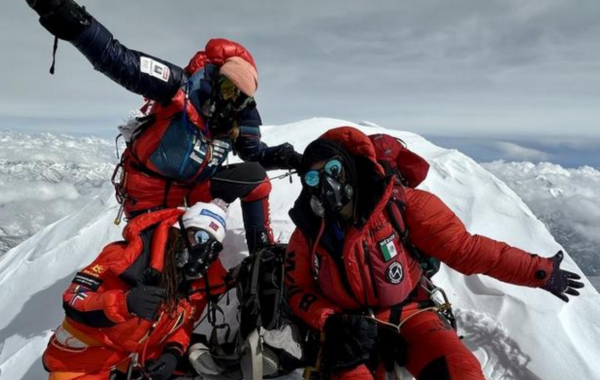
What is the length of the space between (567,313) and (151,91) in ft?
14.3

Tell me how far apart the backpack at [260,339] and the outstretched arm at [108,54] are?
5.35ft

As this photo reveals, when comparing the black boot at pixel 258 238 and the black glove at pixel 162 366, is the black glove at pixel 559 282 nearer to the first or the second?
the black boot at pixel 258 238

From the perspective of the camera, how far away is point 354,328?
294cm

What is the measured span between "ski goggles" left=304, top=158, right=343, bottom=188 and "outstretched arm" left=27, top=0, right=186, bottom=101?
56.8 inches

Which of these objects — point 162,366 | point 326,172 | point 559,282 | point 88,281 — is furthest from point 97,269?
point 559,282

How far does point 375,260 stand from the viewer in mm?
2953

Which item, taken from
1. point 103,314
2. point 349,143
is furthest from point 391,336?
point 103,314

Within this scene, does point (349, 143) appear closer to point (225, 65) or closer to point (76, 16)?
point (225, 65)

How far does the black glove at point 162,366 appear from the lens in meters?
3.20

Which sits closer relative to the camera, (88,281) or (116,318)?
A: (116,318)

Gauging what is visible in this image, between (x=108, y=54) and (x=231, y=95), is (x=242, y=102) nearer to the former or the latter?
(x=231, y=95)

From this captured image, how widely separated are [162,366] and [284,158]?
7.34 feet

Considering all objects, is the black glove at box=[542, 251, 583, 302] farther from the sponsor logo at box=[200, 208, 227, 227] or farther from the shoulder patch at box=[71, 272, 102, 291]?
the shoulder patch at box=[71, 272, 102, 291]

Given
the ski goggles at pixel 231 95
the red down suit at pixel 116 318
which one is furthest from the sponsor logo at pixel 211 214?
the ski goggles at pixel 231 95
